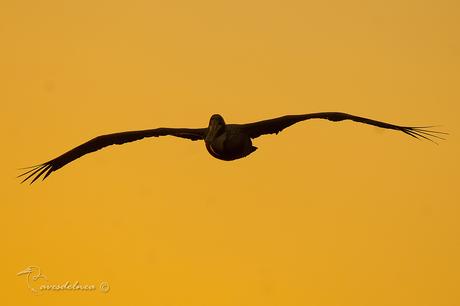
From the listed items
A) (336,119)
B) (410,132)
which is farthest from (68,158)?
(410,132)

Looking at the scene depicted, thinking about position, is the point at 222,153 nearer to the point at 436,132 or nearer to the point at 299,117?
the point at 299,117

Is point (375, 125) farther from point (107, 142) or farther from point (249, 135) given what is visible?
point (107, 142)

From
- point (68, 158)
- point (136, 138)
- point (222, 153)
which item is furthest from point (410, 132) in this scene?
point (68, 158)

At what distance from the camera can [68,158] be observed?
65.4 feet

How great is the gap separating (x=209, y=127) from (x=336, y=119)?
8.31 feet

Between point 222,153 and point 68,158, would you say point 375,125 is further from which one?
point 68,158

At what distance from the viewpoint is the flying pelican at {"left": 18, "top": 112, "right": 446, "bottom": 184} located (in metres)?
18.9

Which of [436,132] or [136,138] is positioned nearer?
[436,132]

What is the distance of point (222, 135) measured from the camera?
62.0 ft

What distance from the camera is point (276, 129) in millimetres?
19984

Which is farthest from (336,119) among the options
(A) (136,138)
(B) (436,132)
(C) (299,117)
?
(A) (136,138)

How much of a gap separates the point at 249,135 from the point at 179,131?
1.46 m

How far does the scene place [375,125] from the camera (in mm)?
19516

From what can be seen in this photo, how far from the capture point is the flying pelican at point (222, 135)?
18.9 meters
